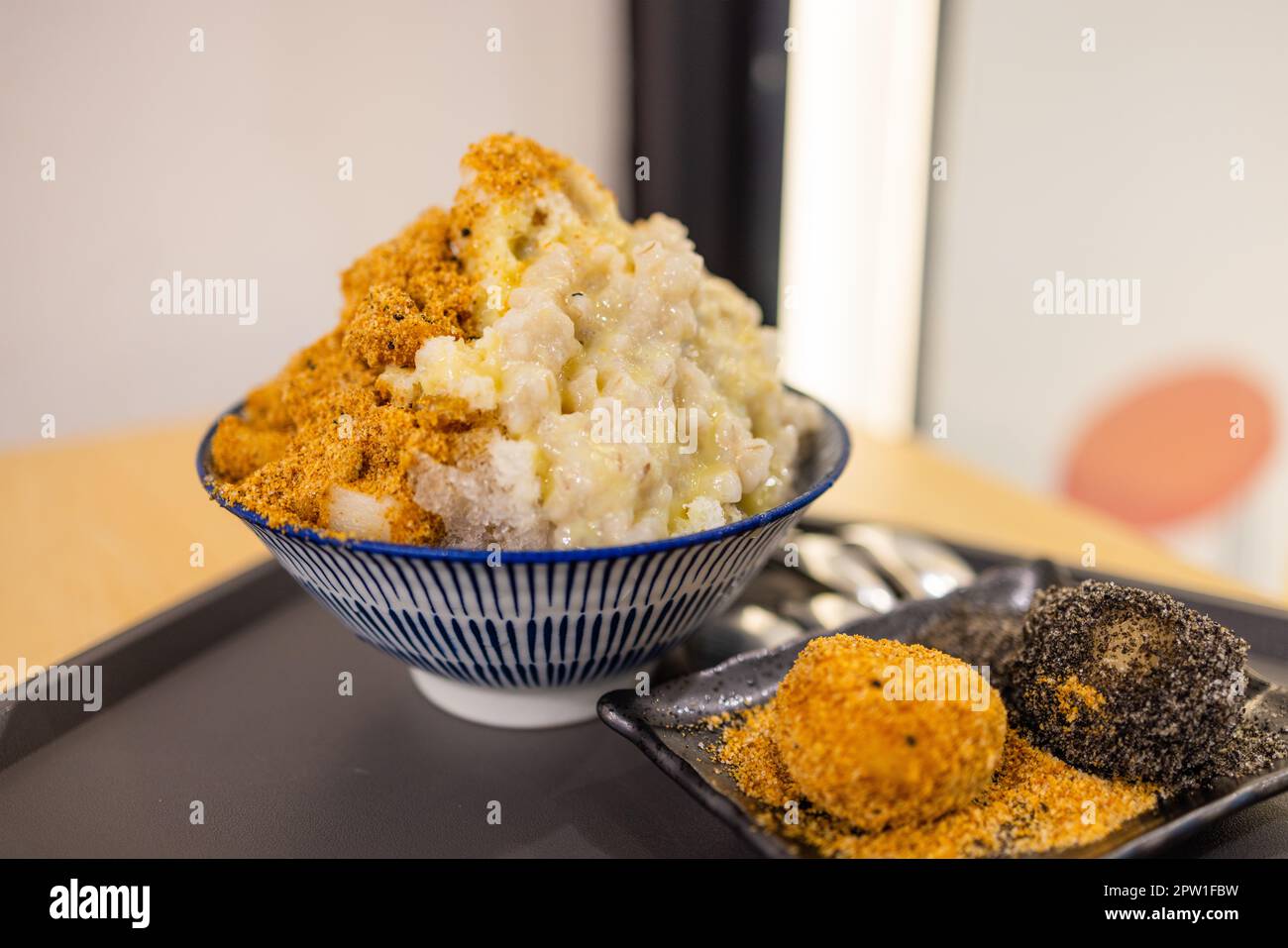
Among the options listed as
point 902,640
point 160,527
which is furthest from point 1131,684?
point 160,527

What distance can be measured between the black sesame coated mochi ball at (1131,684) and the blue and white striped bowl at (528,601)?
11.8 inches

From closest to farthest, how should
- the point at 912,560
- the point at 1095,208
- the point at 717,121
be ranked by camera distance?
the point at 912,560 < the point at 1095,208 < the point at 717,121

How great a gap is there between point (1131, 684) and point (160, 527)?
1656 millimetres

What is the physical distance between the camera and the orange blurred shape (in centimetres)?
284

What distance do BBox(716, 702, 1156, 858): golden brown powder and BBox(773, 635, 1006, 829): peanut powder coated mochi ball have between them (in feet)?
0.06

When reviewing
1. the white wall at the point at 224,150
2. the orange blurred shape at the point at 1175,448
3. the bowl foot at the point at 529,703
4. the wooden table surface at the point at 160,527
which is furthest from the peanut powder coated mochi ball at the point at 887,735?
the white wall at the point at 224,150

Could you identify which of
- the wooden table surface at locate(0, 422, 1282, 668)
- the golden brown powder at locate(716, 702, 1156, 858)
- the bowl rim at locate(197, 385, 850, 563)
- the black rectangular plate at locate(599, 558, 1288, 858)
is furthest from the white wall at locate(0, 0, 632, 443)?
the golden brown powder at locate(716, 702, 1156, 858)

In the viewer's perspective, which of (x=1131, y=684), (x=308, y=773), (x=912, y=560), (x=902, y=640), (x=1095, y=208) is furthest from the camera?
(x=1095, y=208)

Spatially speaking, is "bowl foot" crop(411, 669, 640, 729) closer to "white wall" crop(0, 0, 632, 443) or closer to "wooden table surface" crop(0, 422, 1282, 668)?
"wooden table surface" crop(0, 422, 1282, 668)

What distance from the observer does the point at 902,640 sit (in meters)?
1.33

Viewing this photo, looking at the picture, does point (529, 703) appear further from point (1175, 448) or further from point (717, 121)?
point (717, 121)

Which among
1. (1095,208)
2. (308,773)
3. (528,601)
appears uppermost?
(1095,208)

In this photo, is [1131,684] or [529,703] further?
[529,703]

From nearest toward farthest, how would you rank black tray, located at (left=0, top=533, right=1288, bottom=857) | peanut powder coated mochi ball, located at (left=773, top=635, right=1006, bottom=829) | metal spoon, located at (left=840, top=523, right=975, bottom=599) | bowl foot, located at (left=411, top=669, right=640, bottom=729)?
peanut powder coated mochi ball, located at (left=773, top=635, right=1006, bottom=829) < black tray, located at (left=0, top=533, right=1288, bottom=857) < bowl foot, located at (left=411, top=669, right=640, bottom=729) < metal spoon, located at (left=840, top=523, right=975, bottom=599)
